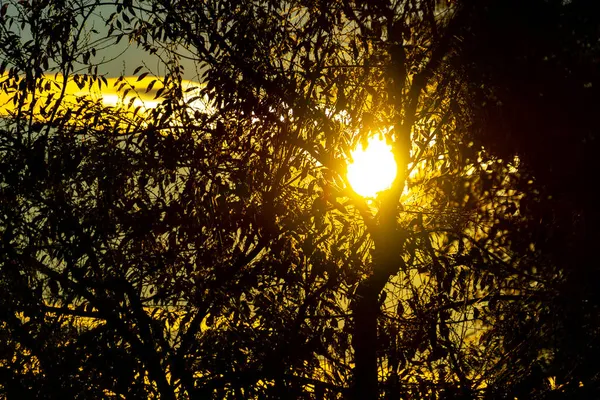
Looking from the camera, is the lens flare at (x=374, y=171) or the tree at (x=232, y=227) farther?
the lens flare at (x=374, y=171)

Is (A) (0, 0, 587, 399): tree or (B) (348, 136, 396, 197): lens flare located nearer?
(A) (0, 0, 587, 399): tree

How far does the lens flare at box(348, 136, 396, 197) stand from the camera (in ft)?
21.6

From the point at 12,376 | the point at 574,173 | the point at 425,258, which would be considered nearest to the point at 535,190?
the point at 574,173

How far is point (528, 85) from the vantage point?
6.59 metres

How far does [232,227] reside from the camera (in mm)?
5680

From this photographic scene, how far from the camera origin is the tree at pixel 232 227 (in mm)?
5613

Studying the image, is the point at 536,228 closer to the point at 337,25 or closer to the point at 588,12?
the point at 588,12

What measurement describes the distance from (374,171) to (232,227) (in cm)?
187

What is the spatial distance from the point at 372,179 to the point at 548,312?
7.63 ft

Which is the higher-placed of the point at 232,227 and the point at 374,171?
the point at 374,171

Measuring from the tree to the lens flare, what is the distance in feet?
0.47

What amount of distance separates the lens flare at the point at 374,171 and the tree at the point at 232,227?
0.47 ft

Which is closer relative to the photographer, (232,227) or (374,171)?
(232,227)

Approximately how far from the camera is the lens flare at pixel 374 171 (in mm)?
6569
